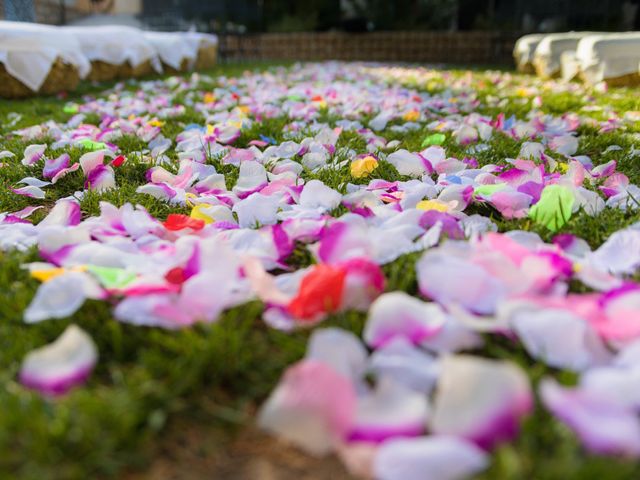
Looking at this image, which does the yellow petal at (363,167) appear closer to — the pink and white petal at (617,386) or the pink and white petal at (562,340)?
the pink and white petal at (562,340)

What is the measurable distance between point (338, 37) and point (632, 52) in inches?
345

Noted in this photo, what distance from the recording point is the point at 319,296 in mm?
951

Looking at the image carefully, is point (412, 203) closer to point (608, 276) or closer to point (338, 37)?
point (608, 276)

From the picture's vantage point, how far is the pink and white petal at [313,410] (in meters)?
0.69

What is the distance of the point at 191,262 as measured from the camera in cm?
107

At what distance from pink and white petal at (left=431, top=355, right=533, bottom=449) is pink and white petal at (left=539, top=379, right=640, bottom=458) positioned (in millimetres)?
39

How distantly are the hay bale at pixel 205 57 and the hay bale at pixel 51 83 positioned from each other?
12.0 feet

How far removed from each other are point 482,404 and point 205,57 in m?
9.27

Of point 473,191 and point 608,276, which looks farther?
point 473,191

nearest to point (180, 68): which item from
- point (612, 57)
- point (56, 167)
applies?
point (612, 57)

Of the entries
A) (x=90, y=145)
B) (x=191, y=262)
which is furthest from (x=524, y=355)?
(x=90, y=145)

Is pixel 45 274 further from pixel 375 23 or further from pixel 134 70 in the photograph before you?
pixel 375 23

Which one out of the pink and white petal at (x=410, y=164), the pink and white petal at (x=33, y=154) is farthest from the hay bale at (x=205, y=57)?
the pink and white petal at (x=410, y=164)

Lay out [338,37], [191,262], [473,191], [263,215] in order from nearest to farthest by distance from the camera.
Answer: [191,262] < [263,215] < [473,191] < [338,37]
